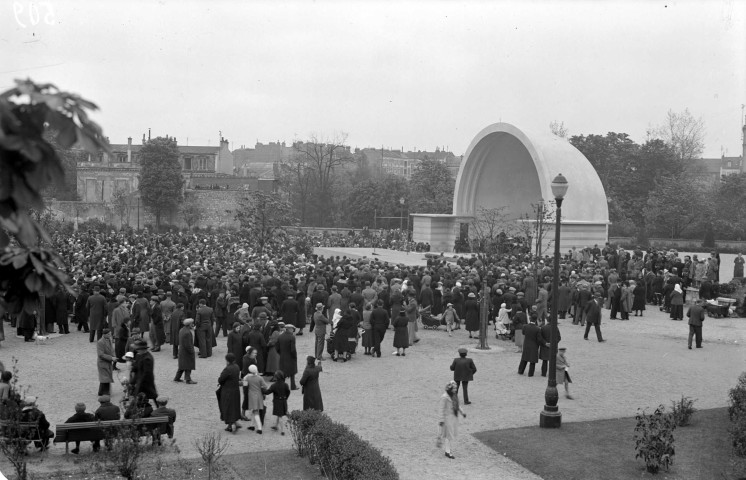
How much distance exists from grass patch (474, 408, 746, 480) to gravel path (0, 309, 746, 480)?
1.18 feet

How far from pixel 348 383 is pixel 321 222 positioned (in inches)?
1948

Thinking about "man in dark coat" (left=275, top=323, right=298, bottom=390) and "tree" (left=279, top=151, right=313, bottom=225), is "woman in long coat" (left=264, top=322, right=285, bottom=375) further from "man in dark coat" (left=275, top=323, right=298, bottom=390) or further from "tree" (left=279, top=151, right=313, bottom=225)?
"tree" (left=279, top=151, right=313, bottom=225)

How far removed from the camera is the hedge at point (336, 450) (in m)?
8.50

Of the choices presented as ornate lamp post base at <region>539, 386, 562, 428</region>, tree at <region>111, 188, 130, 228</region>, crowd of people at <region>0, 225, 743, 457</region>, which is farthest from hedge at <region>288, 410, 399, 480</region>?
tree at <region>111, 188, 130, 228</region>

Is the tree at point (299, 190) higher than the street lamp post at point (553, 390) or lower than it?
higher

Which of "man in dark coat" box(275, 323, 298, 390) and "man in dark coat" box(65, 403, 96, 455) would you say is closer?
"man in dark coat" box(65, 403, 96, 455)

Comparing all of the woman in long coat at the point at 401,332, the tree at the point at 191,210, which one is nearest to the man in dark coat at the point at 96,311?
the woman in long coat at the point at 401,332

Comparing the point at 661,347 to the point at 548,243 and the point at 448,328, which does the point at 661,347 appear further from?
the point at 548,243

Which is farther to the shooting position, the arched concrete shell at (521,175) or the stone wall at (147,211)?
the stone wall at (147,211)

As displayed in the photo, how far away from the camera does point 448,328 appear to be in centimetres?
2062

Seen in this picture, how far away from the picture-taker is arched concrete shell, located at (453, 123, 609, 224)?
41688mm

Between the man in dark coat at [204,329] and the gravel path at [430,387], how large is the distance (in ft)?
1.12

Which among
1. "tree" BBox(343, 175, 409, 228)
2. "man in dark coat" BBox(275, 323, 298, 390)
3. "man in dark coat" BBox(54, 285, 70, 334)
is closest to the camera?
"man in dark coat" BBox(275, 323, 298, 390)

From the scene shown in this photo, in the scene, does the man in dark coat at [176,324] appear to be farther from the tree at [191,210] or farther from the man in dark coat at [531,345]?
the tree at [191,210]
